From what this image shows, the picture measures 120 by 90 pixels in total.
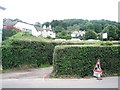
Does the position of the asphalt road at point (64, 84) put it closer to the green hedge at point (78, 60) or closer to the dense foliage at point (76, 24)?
the green hedge at point (78, 60)

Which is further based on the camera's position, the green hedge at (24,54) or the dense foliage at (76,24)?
the dense foliage at (76,24)

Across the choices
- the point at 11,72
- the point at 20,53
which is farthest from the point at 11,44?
the point at 11,72

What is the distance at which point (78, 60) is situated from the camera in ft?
52.5

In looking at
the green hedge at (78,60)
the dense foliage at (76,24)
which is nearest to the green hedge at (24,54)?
the green hedge at (78,60)

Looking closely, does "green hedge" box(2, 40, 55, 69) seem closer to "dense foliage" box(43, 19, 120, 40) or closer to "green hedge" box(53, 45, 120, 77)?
"green hedge" box(53, 45, 120, 77)

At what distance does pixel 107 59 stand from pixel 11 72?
715 cm

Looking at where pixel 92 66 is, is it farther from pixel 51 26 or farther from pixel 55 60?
pixel 51 26

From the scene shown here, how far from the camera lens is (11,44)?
20.3 meters

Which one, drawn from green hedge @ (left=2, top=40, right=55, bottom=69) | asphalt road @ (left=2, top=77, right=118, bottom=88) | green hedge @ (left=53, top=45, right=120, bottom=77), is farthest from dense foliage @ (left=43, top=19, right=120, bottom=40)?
asphalt road @ (left=2, top=77, right=118, bottom=88)

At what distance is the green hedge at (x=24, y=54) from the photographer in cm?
1991

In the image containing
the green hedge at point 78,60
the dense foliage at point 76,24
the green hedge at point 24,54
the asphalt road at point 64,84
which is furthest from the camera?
the dense foliage at point 76,24

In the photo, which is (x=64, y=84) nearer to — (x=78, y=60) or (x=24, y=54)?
(x=78, y=60)

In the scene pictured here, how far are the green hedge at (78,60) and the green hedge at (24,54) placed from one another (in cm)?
510

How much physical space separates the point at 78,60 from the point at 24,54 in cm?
623
